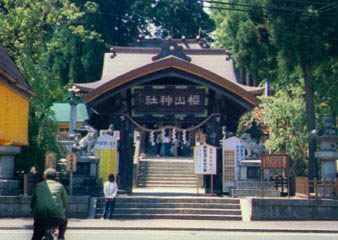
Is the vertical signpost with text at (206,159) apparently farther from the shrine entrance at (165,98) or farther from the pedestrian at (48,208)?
→ the pedestrian at (48,208)

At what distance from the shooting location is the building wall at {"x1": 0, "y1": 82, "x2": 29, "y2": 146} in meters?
11.3

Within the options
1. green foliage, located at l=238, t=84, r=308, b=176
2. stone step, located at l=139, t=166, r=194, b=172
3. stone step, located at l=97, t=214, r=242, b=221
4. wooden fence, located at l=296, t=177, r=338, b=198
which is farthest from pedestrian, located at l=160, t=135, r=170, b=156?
wooden fence, located at l=296, t=177, r=338, b=198

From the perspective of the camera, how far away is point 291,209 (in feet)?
77.5

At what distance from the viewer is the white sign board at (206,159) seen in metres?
26.9

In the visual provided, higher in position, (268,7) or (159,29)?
(159,29)

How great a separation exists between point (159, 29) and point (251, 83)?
1079 centimetres

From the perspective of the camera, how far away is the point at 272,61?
107ft

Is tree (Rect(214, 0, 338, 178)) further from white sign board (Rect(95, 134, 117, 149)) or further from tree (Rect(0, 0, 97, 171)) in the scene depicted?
tree (Rect(0, 0, 97, 171))

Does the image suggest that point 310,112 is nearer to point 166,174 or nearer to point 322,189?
point 322,189

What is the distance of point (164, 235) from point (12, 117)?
8224 millimetres

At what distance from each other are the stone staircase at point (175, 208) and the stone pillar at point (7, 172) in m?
3.18

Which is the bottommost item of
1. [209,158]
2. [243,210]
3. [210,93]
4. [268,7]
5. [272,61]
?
[243,210]

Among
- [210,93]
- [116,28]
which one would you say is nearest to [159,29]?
[116,28]

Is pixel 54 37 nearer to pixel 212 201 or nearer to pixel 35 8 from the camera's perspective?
pixel 35 8
